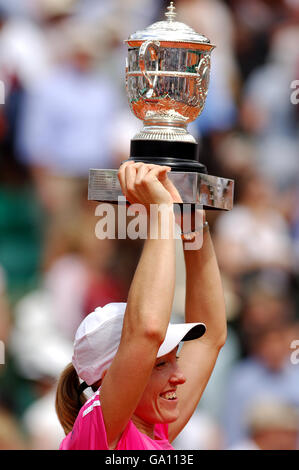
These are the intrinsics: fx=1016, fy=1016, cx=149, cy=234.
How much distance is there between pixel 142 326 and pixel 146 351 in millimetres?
67

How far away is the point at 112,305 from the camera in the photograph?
291 cm

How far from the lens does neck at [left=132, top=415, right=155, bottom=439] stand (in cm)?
290

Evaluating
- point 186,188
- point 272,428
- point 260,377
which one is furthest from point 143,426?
point 260,377

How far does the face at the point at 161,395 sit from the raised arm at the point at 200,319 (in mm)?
279

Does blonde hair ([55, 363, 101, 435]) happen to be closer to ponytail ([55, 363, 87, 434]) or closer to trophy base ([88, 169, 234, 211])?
ponytail ([55, 363, 87, 434])

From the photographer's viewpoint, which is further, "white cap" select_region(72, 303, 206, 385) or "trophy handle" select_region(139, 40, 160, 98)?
"trophy handle" select_region(139, 40, 160, 98)

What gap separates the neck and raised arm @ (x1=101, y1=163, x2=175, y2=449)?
24cm

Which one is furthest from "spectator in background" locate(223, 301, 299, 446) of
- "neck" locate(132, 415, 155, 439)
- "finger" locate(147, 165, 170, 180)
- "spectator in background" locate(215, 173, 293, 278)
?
"finger" locate(147, 165, 170, 180)

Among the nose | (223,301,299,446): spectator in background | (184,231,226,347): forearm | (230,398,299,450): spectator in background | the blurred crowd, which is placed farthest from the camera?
(223,301,299,446): spectator in background

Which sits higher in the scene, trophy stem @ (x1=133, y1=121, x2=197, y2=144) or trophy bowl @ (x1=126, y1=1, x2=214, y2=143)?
trophy bowl @ (x1=126, y1=1, x2=214, y2=143)

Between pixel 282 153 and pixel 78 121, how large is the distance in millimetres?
1363

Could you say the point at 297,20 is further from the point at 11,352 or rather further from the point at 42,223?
the point at 11,352

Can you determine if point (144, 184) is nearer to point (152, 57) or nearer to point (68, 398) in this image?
point (152, 57)

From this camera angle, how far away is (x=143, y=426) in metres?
2.91
